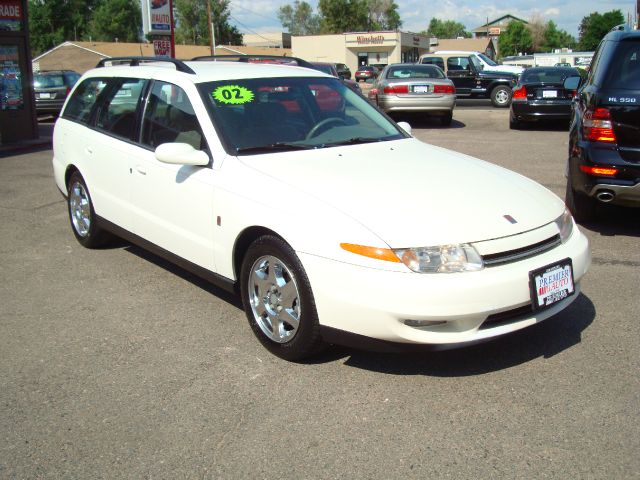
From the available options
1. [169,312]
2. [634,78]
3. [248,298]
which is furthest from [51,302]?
[634,78]

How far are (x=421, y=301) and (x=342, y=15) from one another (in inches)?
3774

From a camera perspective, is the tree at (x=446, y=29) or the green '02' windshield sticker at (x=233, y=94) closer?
the green '02' windshield sticker at (x=233, y=94)

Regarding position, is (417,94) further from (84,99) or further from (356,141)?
(356,141)

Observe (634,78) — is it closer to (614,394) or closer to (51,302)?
(614,394)

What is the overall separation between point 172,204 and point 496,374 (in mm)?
2415

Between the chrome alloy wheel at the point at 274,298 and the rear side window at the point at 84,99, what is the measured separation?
289 cm

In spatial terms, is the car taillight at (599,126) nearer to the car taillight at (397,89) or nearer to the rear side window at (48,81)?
the car taillight at (397,89)

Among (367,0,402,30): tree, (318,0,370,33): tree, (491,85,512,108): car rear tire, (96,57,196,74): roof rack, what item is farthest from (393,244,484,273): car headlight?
(367,0,402,30): tree

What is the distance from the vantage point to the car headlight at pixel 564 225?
4023 mm

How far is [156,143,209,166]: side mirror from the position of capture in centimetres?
433

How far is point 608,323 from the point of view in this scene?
4477 millimetres

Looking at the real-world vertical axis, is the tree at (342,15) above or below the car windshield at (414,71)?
above

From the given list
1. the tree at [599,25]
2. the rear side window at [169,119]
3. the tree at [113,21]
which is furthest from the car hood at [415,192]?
the tree at [599,25]

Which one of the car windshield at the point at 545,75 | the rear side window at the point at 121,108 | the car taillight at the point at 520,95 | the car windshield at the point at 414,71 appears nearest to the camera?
the rear side window at the point at 121,108
